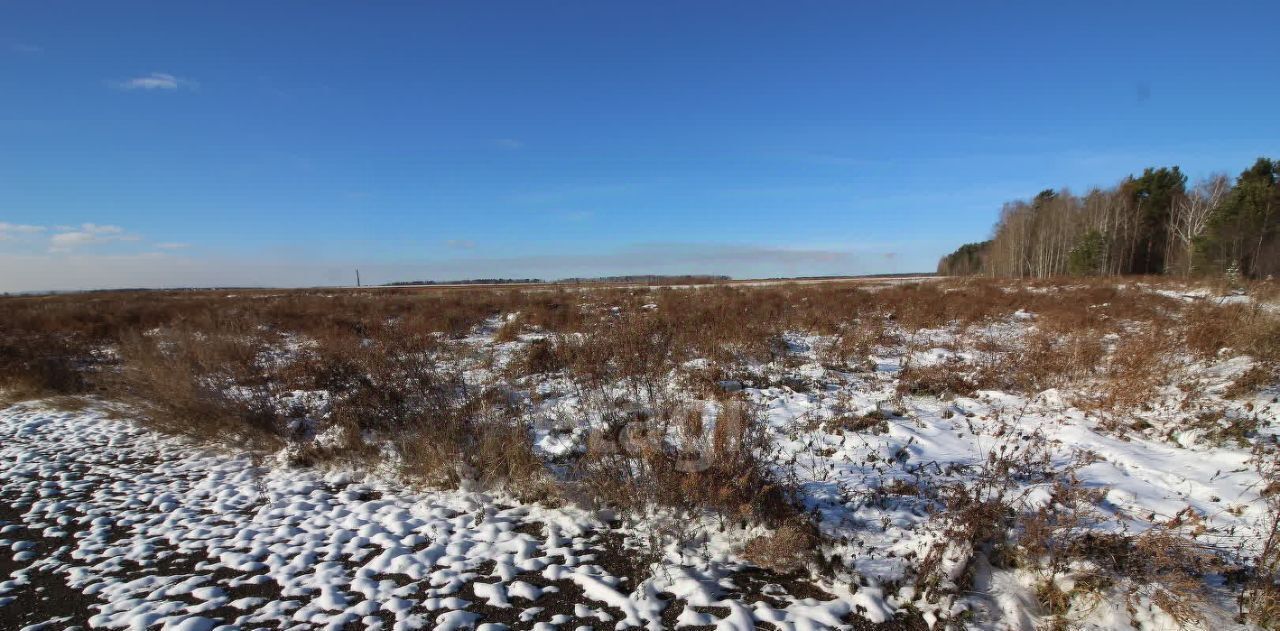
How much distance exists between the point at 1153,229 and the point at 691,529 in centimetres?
5475

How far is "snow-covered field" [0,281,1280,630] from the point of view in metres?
3.38

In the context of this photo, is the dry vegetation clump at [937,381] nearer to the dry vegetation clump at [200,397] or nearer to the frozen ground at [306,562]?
the frozen ground at [306,562]

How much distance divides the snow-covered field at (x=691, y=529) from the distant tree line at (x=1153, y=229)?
31791 millimetres

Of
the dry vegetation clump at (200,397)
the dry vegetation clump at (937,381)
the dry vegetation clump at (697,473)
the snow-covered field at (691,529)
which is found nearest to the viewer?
the snow-covered field at (691,529)

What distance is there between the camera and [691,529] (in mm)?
4461

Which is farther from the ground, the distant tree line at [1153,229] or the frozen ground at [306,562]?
the distant tree line at [1153,229]

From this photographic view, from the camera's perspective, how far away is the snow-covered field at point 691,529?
3.38 m

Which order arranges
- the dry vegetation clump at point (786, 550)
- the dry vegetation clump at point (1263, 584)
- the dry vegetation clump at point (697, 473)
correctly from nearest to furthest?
the dry vegetation clump at point (1263, 584), the dry vegetation clump at point (786, 550), the dry vegetation clump at point (697, 473)

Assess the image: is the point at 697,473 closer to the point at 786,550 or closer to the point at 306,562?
the point at 786,550

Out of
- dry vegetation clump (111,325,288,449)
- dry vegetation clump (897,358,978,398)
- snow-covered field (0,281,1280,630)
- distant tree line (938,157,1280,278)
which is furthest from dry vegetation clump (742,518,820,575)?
distant tree line (938,157,1280,278)

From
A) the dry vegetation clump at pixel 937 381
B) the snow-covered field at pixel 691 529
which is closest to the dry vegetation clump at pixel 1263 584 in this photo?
the snow-covered field at pixel 691 529

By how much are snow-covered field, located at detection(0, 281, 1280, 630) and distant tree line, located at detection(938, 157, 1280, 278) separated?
3179cm

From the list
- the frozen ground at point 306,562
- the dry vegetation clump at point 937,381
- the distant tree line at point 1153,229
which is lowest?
the frozen ground at point 306,562

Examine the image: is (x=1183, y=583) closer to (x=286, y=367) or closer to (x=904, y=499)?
(x=904, y=499)
